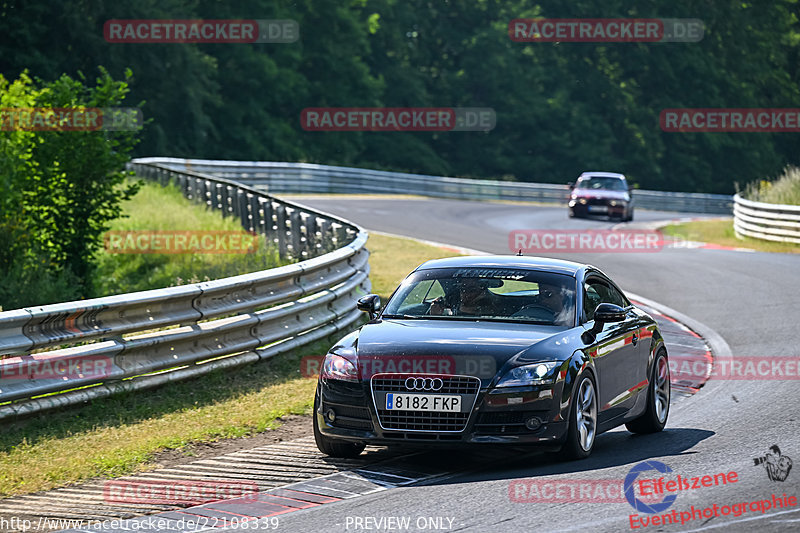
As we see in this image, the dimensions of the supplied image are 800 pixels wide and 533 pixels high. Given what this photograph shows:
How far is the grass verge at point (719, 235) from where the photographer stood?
29.3 meters

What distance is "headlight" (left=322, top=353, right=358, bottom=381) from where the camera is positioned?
8297 mm

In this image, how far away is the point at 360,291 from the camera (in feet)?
50.6

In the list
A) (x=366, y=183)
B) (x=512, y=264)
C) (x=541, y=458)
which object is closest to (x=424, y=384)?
(x=541, y=458)

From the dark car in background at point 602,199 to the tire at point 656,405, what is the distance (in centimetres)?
2770

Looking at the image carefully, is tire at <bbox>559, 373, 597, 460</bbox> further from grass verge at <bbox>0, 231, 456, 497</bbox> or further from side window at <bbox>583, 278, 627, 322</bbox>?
grass verge at <bbox>0, 231, 456, 497</bbox>

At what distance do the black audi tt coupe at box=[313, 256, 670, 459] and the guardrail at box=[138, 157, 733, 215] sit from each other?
27968mm

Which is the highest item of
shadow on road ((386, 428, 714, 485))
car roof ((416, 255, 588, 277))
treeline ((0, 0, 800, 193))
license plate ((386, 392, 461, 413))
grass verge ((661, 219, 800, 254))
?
treeline ((0, 0, 800, 193))

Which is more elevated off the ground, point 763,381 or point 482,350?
point 482,350

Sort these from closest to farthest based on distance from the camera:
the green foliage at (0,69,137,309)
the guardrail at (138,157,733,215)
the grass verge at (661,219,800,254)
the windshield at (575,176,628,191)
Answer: the green foliage at (0,69,137,309) < the grass verge at (661,219,800,254) < the windshield at (575,176,628,191) < the guardrail at (138,157,733,215)

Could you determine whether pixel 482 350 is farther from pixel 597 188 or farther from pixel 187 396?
pixel 597 188

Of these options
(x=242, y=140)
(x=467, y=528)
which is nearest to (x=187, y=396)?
(x=467, y=528)

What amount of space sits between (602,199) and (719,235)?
400cm

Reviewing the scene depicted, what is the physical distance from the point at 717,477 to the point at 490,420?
4.86 ft

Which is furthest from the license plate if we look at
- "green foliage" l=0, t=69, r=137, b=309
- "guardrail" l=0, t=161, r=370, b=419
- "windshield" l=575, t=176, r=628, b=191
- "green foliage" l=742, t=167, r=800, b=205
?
"windshield" l=575, t=176, r=628, b=191
